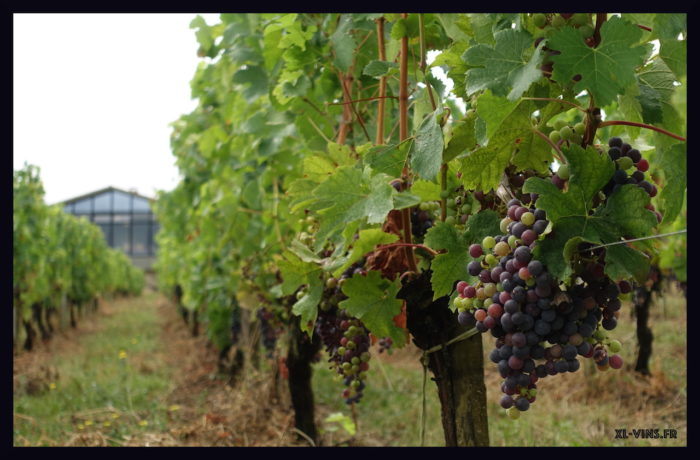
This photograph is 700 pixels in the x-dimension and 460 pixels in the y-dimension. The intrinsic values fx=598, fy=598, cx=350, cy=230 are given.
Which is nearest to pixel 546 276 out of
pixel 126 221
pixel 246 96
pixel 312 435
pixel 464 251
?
pixel 464 251

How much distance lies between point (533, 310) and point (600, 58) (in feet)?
1.49

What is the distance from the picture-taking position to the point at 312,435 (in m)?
4.23

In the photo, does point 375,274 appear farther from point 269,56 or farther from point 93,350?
point 93,350

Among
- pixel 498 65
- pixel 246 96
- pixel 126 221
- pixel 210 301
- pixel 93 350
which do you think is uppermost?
pixel 126 221

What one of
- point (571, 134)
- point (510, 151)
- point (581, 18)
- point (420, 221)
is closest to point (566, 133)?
point (571, 134)

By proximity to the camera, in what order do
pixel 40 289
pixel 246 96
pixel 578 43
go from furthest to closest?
pixel 40 289
pixel 246 96
pixel 578 43

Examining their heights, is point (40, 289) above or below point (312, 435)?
above

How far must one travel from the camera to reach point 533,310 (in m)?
1.09

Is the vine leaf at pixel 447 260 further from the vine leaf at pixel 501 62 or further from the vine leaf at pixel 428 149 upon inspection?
the vine leaf at pixel 501 62

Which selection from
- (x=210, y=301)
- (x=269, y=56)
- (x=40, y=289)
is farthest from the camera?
(x=40, y=289)

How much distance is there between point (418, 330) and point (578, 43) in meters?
1.03

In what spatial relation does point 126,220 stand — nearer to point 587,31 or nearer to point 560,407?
point 560,407

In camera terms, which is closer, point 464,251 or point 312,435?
point 464,251

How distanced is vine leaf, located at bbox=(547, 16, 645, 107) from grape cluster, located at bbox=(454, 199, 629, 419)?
0.24m
